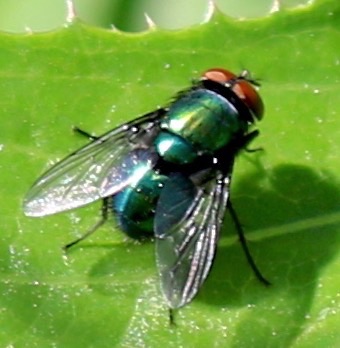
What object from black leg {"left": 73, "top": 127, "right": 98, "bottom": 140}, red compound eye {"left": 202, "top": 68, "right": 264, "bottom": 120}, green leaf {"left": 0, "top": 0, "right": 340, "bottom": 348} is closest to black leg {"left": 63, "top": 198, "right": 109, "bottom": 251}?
green leaf {"left": 0, "top": 0, "right": 340, "bottom": 348}

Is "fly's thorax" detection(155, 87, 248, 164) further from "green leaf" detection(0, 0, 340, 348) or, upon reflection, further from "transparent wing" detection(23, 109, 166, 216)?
"green leaf" detection(0, 0, 340, 348)

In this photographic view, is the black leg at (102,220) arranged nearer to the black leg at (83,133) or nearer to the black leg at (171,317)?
the black leg at (83,133)

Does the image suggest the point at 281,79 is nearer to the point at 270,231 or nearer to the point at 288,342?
the point at 270,231

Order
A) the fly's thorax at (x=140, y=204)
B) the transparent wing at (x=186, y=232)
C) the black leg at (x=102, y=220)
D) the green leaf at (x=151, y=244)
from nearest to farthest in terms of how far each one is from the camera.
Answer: the transparent wing at (x=186, y=232), the green leaf at (x=151, y=244), the fly's thorax at (x=140, y=204), the black leg at (x=102, y=220)

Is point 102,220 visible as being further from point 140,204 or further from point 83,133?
point 83,133

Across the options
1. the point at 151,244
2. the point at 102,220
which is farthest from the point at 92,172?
the point at 151,244

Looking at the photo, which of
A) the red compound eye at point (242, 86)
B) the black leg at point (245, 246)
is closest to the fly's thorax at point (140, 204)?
the black leg at point (245, 246)
